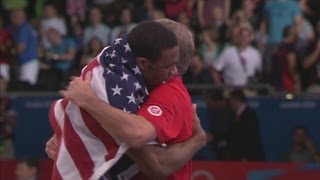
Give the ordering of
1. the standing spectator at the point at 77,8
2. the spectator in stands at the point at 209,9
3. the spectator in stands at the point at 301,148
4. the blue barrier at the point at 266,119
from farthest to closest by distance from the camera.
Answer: the standing spectator at the point at 77,8 → the spectator in stands at the point at 209,9 → the blue barrier at the point at 266,119 → the spectator in stands at the point at 301,148

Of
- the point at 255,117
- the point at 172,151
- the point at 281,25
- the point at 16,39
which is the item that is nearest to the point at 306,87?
the point at 281,25

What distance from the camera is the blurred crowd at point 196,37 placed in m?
15.8

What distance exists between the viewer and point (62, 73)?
16.4 meters

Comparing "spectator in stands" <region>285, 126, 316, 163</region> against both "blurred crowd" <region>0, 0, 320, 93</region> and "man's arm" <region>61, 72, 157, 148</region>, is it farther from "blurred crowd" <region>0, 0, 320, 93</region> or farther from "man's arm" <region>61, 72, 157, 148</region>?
"man's arm" <region>61, 72, 157, 148</region>

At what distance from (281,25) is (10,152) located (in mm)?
5439

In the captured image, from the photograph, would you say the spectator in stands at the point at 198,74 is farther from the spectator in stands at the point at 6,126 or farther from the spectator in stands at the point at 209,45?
the spectator in stands at the point at 6,126

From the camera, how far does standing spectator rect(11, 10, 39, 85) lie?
1619 cm

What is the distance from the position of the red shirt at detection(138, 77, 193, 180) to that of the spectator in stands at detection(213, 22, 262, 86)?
10.7m

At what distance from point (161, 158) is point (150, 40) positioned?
1.75 ft

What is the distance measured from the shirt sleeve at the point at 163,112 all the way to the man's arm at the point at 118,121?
43 mm

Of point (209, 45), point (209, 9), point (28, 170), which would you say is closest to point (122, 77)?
point (28, 170)

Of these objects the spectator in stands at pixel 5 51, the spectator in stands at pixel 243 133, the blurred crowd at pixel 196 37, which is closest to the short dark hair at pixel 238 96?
the spectator in stands at pixel 243 133

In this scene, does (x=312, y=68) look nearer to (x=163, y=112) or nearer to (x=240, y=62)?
(x=240, y=62)

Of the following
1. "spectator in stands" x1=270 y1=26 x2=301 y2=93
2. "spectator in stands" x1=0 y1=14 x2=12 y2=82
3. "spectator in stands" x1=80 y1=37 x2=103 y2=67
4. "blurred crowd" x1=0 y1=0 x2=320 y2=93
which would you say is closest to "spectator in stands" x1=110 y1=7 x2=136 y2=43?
"blurred crowd" x1=0 y1=0 x2=320 y2=93
